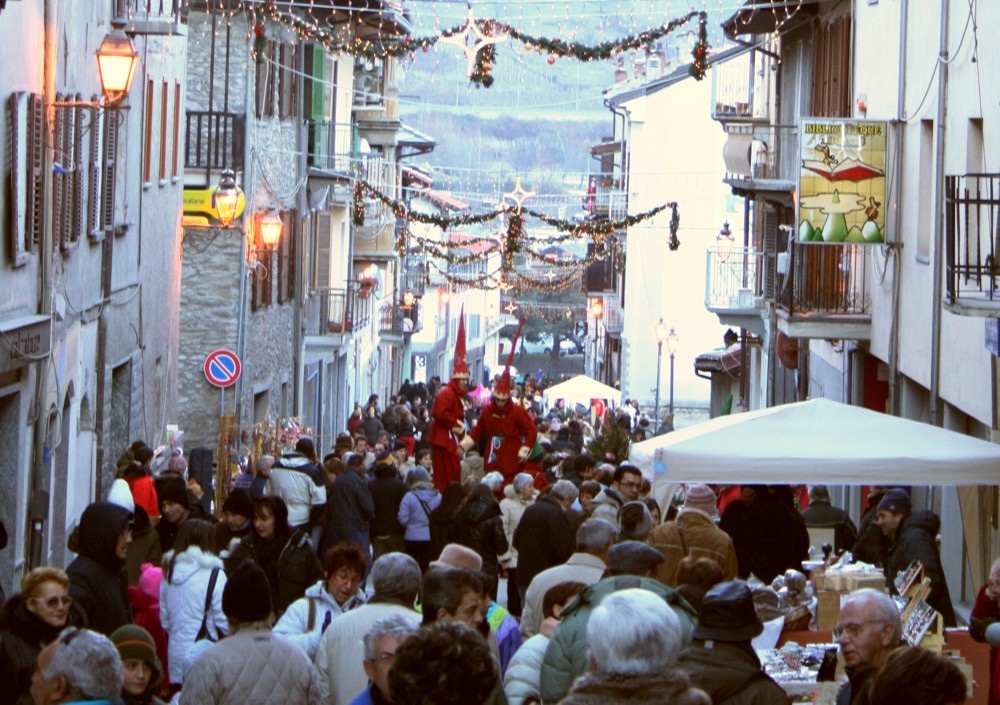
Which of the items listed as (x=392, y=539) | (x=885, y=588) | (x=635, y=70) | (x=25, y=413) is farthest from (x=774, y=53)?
(x=635, y=70)

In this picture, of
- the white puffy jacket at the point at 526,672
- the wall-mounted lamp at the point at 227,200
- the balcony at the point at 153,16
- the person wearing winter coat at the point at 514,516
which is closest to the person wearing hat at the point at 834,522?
the person wearing winter coat at the point at 514,516

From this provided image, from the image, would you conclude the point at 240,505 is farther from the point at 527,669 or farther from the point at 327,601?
the point at 527,669

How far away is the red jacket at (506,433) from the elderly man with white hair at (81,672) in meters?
14.9

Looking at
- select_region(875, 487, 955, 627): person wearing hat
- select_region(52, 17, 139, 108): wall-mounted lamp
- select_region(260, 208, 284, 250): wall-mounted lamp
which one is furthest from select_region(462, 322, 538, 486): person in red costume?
select_region(260, 208, 284, 250): wall-mounted lamp

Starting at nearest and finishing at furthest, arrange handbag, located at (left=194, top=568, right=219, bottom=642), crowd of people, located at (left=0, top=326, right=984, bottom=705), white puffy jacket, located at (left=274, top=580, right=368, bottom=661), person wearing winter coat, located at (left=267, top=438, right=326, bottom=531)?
1. crowd of people, located at (left=0, top=326, right=984, bottom=705)
2. white puffy jacket, located at (left=274, top=580, right=368, bottom=661)
3. handbag, located at (left=194, top=568, right=219, bottom=642)
4. person wearing winter coat, located at (left=267, top=438, right=326, bottom=531)

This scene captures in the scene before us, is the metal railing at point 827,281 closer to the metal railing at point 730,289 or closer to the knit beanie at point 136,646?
the metal railing at point 730,289

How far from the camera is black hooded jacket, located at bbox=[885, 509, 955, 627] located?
1154cm

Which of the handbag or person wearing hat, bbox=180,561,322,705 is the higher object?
person wearing hat, bbox=180,561,322,705

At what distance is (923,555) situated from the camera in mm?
11664

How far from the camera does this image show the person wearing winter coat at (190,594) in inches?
419

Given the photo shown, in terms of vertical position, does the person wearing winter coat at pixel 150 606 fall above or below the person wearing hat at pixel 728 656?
below

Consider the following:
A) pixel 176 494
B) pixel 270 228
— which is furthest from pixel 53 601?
pixel 270 228

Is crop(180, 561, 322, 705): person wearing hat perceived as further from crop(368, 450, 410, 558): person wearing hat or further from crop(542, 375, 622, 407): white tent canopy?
crop(542, 375, 622, 407): white tent canopy

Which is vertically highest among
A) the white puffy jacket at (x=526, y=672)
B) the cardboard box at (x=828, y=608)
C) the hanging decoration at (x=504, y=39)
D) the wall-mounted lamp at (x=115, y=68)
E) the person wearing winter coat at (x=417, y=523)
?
the hanging decoration at (x=504, y=39)
